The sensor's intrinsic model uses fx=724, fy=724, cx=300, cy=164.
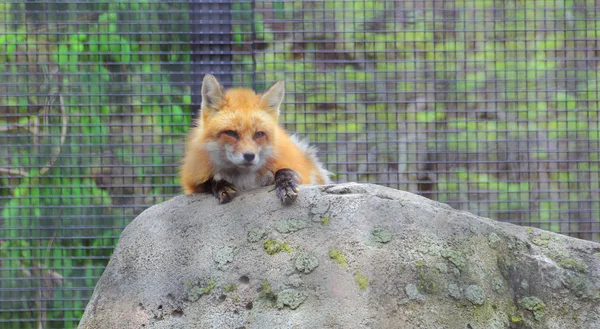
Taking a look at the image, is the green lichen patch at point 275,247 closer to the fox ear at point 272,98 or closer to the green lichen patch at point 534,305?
the green lichen patch at point 534,305

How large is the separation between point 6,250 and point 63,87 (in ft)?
4.19

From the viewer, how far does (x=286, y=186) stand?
2.95 metres

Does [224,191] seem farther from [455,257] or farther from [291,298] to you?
[455,257]

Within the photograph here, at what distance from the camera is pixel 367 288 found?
101 inches

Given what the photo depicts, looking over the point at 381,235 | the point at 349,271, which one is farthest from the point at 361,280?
the point at 381,235

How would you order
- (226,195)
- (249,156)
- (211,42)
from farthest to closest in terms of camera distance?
(211,42) → (249,156) → (226,195)

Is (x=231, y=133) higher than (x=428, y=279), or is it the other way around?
(x=231, y=133)

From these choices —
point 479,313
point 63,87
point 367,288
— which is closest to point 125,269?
point 367,288

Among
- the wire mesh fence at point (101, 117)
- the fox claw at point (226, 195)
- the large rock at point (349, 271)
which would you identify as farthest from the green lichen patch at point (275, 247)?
the wire mesh fence at point (101, 117)

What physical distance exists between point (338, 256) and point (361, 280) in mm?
131

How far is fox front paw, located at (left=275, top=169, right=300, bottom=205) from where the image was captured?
9.46ft

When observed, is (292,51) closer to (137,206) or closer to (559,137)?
(137,206)

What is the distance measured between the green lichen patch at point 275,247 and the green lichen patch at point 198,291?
0.24 m

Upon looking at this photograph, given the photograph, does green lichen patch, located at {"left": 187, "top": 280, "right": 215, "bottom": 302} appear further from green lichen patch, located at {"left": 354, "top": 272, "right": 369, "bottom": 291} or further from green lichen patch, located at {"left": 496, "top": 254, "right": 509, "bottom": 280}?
green lichen patch, located at {"left": 496, "top": 254, "right": 509, "bottom": 280}
